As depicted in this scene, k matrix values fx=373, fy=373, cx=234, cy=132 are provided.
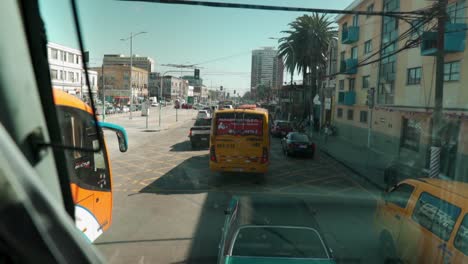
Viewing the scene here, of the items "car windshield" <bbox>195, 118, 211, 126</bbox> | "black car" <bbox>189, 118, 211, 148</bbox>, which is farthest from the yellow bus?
"car windshield" <bbox>195, 118, 211, 126</bbox>

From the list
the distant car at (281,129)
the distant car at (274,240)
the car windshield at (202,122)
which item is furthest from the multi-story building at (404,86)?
the car windshield at (202,122)

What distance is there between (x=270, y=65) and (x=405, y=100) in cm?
5043

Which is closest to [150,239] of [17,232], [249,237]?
[249,237]

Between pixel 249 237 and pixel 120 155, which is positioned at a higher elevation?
pixel 249 237

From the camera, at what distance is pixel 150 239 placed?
7.03 meters

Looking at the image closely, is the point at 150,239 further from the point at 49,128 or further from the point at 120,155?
the point at 120,155

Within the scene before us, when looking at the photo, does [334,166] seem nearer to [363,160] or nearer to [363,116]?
[363,160]

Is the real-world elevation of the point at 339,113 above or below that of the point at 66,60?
below

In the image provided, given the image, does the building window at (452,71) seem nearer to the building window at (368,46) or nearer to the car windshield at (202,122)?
the building window at (368,46)

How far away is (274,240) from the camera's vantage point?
4621 millimetres

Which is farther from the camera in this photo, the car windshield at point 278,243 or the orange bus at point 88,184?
the car windshield at point 278,243

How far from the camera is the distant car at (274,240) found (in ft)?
14.4

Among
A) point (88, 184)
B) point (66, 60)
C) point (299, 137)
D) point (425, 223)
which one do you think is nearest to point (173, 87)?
point (299, 137)

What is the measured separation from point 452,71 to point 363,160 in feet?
19.5
